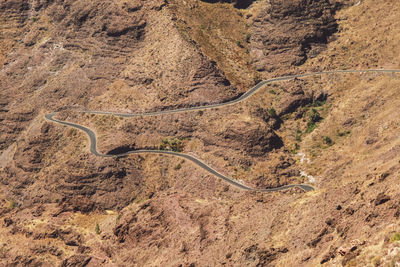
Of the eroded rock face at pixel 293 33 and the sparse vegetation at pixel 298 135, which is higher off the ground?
the eroded rock face at pixel 293 33

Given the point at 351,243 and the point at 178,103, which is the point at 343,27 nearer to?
the point at 178,103

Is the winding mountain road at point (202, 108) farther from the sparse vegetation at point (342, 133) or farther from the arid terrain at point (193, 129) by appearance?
the sparse vegetation at point (342, 133)

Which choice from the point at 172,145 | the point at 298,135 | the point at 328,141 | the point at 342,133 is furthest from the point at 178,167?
the point at 342,133

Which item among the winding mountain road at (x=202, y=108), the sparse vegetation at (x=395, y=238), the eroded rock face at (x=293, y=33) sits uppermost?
the sparse vegetation at (x=395, y=238)

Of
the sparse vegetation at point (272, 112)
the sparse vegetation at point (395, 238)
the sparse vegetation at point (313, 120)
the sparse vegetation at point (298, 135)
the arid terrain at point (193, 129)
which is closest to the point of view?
Result: the sparse vegetation at point (395, 238)

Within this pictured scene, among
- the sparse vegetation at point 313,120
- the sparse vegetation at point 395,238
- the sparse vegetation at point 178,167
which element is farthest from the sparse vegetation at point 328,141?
the sparse vegetation at point 395,238

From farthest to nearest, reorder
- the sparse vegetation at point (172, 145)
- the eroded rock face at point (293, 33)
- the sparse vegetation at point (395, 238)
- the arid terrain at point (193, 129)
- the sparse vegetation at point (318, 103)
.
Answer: the eroded rock face at point (293, 33) → the sparse vegetation at point (318, 103) → the sparse vegetation at point (172, 145) → the arid terrain at point (193, 129) → the sparse vegetation at point (395, 238)
